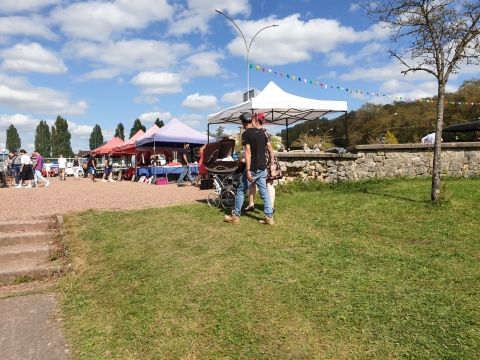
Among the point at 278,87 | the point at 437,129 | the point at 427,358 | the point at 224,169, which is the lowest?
the point at 427,358

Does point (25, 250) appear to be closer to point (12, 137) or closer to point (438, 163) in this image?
point (438, 163)

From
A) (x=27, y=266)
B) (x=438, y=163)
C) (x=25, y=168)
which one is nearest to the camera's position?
(x=27, y=266)

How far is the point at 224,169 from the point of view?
7.62 metres

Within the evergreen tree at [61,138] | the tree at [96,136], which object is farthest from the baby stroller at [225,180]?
the tree at [96,136]

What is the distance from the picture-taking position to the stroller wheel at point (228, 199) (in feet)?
25.3

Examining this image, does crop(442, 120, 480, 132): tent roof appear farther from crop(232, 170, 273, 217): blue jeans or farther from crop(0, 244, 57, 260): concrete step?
crop(0, 244, 57, 260): concrete step

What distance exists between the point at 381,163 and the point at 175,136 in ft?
36.0

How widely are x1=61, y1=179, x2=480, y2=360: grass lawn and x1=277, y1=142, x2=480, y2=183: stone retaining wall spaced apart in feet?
11.8

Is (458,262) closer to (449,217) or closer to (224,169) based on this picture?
(449,217)

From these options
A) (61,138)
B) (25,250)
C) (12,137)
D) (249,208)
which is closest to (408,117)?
(249,208)

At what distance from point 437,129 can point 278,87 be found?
7.55 metres

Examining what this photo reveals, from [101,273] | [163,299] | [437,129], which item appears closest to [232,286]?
[163,299]

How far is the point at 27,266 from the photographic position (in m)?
5.25

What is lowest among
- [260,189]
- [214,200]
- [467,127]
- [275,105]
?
[214,200]
